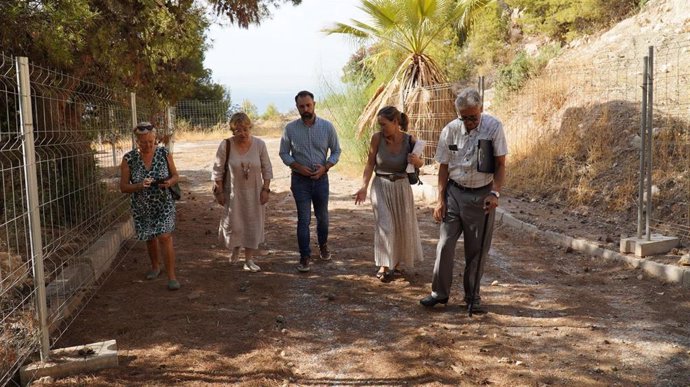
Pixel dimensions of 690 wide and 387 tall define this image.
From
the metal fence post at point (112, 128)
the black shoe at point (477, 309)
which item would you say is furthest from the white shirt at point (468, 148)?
the metal fence post at point (112, 128)

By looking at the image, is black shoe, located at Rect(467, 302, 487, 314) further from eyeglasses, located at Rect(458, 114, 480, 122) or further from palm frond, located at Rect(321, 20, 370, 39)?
palm frond, located at Rect(321, 20, 370, 39)

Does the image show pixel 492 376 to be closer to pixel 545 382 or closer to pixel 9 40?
pixel 545 382

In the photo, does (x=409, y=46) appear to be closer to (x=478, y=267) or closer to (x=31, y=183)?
(x=478, y=267)

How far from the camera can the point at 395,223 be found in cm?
619

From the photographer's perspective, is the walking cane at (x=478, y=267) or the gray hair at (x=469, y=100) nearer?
the gray hair at (x=469, y=100)

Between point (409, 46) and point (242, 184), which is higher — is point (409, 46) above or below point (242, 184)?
above

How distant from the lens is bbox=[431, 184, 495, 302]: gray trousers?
5.16 m

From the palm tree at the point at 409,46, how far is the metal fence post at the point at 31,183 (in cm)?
1093

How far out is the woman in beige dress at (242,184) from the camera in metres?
6.52

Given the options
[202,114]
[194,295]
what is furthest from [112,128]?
[202,114]

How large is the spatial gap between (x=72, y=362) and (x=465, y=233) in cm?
310

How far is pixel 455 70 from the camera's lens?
26.2m

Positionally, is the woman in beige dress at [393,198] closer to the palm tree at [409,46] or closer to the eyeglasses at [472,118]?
the eyeglasses at [472,118]

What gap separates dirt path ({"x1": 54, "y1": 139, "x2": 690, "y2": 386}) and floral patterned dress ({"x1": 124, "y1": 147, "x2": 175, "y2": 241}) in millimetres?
630
